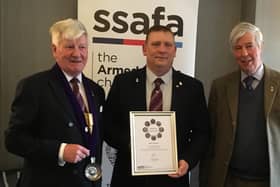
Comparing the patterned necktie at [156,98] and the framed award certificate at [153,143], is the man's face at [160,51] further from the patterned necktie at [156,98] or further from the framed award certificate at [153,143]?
the framed award certificate at [153,143]

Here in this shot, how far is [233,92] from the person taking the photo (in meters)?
2.56

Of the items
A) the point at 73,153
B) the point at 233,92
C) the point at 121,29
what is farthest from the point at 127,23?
the point at 73,153

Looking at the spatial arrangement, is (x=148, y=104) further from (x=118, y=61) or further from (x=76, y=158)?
(x=118, y=61)

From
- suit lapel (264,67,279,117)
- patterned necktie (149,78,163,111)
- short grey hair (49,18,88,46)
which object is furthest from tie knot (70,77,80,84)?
suit lapel (264,67,279,117)

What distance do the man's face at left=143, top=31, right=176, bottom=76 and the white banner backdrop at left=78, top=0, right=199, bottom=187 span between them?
31.3 inches

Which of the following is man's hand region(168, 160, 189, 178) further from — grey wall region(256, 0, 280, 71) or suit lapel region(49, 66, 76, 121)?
grey wall region(256, 0, 280, 71)

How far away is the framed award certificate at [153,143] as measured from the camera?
2.32 metres

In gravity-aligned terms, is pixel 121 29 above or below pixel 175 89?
above

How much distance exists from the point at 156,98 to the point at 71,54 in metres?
0.61

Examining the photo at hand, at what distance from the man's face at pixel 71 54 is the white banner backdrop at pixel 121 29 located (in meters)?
1.06

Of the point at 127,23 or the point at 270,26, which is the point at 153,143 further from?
the point at 270,26

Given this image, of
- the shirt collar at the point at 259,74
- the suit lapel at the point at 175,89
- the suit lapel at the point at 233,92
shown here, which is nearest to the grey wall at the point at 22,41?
the suit lapel at the point at 175,89

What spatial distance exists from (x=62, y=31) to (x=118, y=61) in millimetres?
→ 1209

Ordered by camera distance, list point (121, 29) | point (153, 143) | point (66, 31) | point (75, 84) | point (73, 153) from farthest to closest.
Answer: point (121, 29), point (153, 143), point (75, 84), point (66, 31), point (73, 153)
